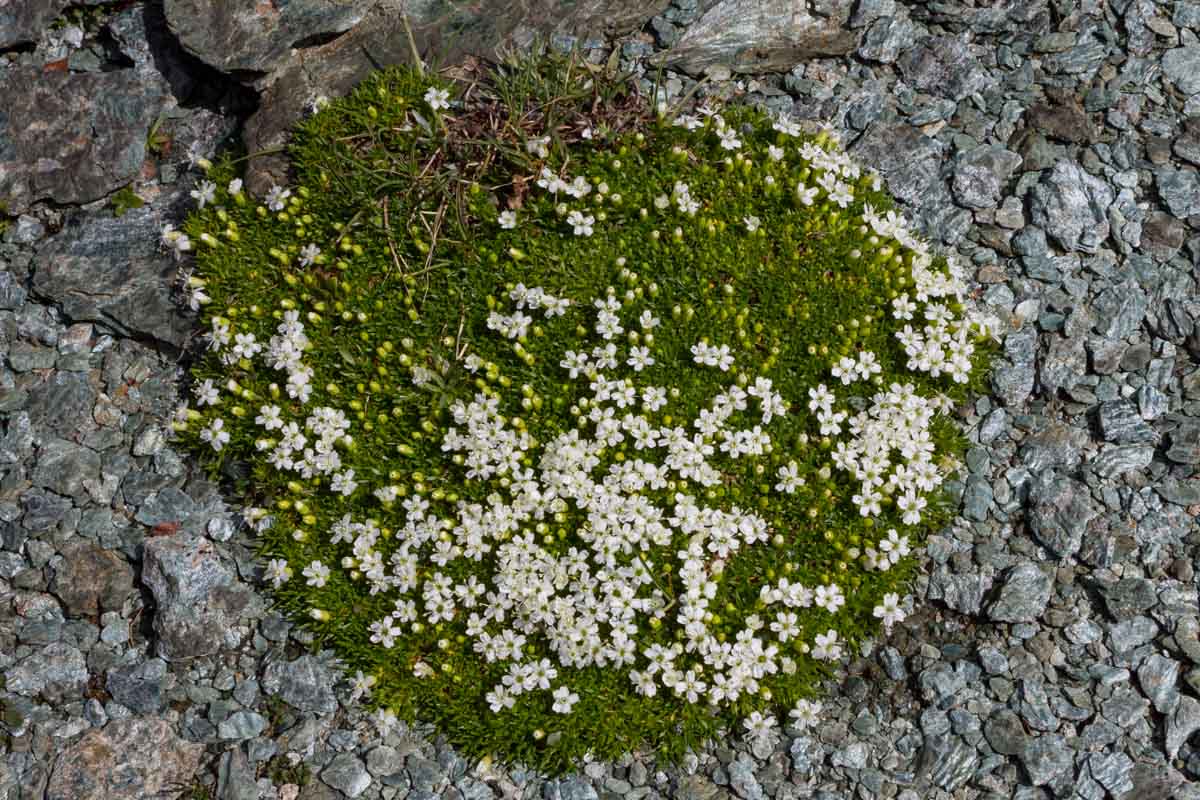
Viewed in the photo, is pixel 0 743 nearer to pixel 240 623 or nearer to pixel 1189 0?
pixel 240 623

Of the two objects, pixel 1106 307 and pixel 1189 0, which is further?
pixel 1189 0

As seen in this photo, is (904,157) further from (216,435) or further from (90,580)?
(90,580)

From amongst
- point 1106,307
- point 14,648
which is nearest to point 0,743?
point 14,648

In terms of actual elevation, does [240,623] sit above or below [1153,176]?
below

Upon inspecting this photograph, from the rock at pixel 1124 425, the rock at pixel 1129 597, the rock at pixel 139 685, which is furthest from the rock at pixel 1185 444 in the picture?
the rock at pixel 139 685

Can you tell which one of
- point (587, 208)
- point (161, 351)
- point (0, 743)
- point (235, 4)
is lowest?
point (0, 743)

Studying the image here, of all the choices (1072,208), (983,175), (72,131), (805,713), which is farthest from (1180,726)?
(72,131)

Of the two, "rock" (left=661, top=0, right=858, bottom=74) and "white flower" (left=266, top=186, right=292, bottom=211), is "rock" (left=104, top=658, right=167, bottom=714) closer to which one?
"white flower" (left=266, top=186, right=292, bottom=211)

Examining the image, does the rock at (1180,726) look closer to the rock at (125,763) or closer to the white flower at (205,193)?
the rock at (125,763)
